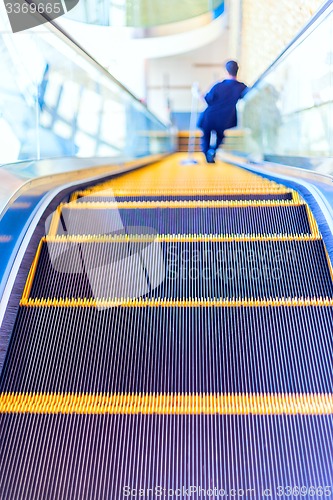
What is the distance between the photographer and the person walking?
634cm

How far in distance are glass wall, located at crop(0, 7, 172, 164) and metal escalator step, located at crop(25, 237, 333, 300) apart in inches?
38.4

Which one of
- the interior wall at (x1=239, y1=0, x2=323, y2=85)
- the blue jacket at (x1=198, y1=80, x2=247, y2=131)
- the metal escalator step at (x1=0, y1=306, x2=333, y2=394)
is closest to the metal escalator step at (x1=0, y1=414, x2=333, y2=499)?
the metal escalator step at (x1=0, y1=306, x2=333, y2=394)

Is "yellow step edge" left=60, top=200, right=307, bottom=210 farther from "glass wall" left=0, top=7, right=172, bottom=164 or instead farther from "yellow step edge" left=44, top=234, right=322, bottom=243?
"glass wall" left=0, top=7, right=172, bottom=164

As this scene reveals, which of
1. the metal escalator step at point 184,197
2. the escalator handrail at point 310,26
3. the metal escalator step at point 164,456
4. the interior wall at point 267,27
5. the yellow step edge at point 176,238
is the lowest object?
the metal escalator step at point 164,456

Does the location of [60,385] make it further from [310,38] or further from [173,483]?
[310,38]

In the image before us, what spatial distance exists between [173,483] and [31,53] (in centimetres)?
303

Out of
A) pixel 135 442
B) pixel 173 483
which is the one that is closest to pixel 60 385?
pixel 135 442

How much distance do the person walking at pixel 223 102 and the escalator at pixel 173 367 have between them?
428 cm

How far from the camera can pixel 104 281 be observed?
211 centimetres

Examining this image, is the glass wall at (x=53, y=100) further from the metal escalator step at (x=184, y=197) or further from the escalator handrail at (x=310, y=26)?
the escalator handrail at (x=310, y=26)

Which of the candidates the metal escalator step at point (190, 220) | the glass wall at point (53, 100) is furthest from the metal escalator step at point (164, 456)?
the glass wall at point (53, 100)

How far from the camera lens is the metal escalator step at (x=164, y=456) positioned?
1404 mm

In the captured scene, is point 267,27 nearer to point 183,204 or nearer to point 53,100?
point 53,100

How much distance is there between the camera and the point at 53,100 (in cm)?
390
